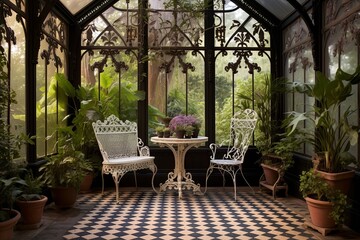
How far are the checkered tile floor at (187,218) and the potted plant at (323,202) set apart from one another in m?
0.21

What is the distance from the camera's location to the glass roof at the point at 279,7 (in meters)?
6.20

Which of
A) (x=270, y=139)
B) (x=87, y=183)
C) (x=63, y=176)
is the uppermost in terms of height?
(x=270, y=139)

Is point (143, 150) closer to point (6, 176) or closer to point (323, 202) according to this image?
point (6, 176)

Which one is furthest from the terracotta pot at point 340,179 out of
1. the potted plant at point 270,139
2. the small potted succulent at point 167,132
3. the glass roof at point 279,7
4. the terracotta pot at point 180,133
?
the glass roof at point 279,7

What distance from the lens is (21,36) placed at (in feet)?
15.2

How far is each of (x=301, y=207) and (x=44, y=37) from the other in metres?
4.23

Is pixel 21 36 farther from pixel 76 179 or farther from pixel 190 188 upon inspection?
pixel 190 188

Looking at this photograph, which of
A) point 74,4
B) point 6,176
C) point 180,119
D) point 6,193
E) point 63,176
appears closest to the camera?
point 6,193

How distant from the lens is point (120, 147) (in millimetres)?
6219

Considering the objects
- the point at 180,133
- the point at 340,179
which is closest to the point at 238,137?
the point at 180,133

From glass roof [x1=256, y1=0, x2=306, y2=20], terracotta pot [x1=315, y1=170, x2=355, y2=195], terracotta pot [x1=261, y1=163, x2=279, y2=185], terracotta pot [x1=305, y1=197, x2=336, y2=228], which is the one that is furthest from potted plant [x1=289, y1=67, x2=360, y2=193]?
glass roof [x1=256, y1=0, x2=306, y2=20]

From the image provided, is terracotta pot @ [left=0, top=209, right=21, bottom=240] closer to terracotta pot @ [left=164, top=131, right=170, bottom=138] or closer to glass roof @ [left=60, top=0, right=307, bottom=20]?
terracotta pot @ [left=164, top=131, right=170, bottom=138]

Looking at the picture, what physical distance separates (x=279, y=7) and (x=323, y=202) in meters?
3.70

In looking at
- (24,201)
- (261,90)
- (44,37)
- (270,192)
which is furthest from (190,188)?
(44,37)
